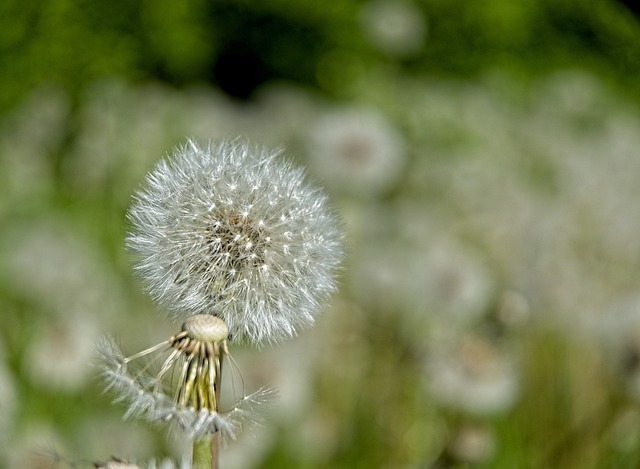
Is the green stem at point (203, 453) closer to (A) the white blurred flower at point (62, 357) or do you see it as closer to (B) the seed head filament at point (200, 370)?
(B) the seed head filament at point (200, 370)

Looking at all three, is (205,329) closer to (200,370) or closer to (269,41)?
(200,370)

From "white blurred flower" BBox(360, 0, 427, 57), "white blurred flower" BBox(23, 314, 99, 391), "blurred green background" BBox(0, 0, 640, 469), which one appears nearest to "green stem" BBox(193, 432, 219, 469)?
"blurred green background" BBox(0, 0, 640, 469)

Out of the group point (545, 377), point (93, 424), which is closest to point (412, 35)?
point (545, 377)

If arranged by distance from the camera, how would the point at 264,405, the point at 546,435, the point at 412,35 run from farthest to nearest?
the point at 412,35 → the point at 546,435 → the point at 264,405

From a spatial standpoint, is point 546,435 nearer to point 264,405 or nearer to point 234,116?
point 264,405

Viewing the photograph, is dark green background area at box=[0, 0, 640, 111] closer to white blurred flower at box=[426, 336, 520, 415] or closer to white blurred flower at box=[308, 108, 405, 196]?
white blurred flower at box=[308, 108, 405, 196]

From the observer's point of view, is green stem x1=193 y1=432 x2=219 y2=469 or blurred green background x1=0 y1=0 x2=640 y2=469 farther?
blurred green background x1=0 y1=0 x2=640 y2=469

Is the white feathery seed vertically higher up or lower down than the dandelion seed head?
lower down
